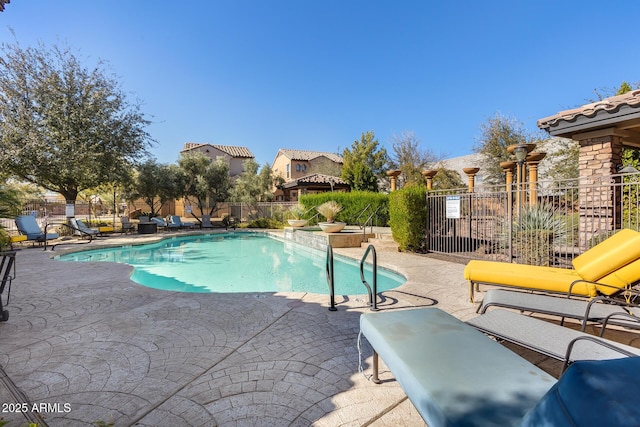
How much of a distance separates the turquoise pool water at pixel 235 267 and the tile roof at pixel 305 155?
72.1ft

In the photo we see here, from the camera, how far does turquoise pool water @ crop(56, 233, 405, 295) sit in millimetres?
7355

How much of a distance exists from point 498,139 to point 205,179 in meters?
20.6

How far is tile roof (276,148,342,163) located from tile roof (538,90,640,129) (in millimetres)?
29475

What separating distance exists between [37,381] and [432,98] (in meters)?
23.1

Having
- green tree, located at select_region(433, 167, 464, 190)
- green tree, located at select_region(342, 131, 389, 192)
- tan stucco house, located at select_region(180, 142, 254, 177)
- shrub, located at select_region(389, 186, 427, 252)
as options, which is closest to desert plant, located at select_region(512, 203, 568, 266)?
shrub, located at select_region(389, 186, 427, 252)

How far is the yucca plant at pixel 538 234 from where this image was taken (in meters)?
6.62

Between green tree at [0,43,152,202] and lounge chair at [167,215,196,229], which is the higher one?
green tree at [0,43,152,202]

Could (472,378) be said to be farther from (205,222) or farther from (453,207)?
(205,222)

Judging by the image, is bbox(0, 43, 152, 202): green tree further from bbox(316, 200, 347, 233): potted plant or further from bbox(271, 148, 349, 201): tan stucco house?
bbox(271, 148, 349, 201): tan stucco house

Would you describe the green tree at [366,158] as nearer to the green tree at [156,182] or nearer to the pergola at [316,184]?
the pergola at [316,184]

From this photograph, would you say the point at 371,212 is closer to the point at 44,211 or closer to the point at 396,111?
the point at 396,111

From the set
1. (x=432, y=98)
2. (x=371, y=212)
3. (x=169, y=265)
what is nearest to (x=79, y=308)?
(x=169, y=265)

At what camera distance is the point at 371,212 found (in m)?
17.5

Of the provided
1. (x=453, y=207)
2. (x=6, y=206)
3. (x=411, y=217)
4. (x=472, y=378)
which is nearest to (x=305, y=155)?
(x=411, y=217)
